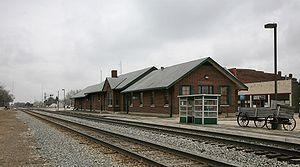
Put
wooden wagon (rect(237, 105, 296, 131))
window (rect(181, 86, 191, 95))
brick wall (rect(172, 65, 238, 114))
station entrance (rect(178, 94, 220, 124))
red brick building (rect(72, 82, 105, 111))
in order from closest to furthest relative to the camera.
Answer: wooden wagon (rect(237, 105, 296, 131))
station entrance (rect(178, 94, 220, 124))
brick wall (rect(172, 65, 238, 114))
window (rect(181, 86, 191, 95))
red brick building (rect(72, 82, 105, 111))

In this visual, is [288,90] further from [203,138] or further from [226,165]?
[226,165]

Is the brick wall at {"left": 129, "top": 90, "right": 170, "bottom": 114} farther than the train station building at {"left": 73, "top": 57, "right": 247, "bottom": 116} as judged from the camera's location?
Yes

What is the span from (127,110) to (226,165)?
44451 millimetres

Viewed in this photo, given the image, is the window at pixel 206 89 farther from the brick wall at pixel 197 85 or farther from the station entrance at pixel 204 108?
the station entrance at pixel 204 108

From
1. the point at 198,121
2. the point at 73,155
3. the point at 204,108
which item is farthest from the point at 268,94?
the point at 73,155

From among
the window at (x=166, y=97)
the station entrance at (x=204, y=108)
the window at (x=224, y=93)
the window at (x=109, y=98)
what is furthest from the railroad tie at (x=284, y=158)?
the window at (x=109, y=98)

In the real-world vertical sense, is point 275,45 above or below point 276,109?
above

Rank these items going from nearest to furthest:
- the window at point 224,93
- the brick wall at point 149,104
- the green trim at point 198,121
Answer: the green trim at point 198,121 < the brick wall at point 149,104 < the window at point 224,93

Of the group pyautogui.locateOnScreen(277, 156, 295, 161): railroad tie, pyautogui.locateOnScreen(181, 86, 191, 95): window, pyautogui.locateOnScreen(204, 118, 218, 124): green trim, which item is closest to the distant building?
pyautogui.locateOnScreen(181, 86, 191, 95): window

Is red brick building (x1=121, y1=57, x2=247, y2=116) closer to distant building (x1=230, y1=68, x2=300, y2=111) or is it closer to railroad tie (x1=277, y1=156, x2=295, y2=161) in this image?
distant building (x1=230, y1=68, x2=300, y2=111)

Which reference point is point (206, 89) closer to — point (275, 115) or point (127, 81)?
point (127, 81)

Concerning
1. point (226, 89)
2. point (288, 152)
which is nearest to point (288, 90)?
point (226, 89)

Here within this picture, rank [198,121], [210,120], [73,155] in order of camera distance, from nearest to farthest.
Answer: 1. [73,155]
2. [210,120]
3. [198,121]

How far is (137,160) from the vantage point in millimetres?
10430
